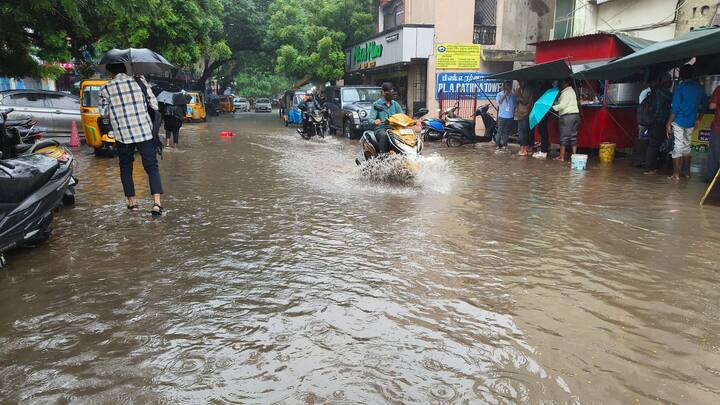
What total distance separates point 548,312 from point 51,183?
4.73 metres

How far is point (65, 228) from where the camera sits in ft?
19.5

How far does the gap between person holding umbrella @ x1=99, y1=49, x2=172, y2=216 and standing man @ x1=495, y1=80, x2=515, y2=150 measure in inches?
377

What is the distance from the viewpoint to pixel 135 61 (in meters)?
7.02

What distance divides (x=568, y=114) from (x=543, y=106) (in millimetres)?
738

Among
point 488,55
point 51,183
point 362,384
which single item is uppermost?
point 488,55

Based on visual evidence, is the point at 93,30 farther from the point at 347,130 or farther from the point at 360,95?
the point at 360,95

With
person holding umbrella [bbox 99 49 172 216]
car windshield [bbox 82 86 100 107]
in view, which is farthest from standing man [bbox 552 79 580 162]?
car windshield [bbox 82 86 100 107]

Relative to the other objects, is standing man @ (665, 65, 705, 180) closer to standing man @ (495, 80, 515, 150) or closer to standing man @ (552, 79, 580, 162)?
standing man @ (552, 79, 580, 162)

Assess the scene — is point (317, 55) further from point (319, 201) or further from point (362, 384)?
point (362, 384)

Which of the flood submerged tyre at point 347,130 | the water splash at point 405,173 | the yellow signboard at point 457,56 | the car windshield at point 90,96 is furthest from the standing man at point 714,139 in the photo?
the yellow signboard at point 457,56

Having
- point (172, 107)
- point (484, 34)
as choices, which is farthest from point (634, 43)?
point (484, 34)

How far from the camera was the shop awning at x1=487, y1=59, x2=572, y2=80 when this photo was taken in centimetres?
1150

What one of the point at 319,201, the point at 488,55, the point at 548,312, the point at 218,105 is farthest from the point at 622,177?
the point at 218,105

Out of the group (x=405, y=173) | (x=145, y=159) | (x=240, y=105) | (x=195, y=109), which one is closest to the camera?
(x=145, y=159)
